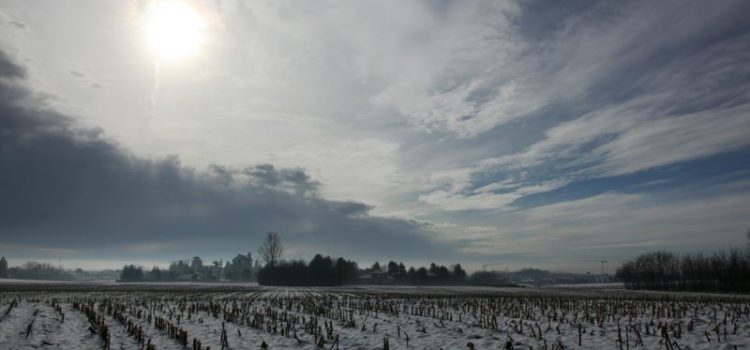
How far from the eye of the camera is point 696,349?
13.2 m

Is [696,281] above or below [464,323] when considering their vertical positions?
below

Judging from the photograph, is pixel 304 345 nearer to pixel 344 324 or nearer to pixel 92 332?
pixel 344 324

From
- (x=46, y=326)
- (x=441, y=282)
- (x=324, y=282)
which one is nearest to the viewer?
(x=46, y=326)

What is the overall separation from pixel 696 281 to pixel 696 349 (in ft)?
462

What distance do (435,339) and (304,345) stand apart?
5.11 m

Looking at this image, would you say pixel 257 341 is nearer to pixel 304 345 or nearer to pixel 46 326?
pixel 304 345

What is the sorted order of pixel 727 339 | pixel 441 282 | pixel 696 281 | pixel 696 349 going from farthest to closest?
pixel 441 282
pixel 696 281
pixel 727 339
pixel 696 349

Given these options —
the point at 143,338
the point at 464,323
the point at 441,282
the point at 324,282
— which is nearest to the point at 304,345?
the point at 143,338

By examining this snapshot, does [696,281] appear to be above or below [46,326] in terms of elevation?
below

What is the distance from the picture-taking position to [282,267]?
137 m

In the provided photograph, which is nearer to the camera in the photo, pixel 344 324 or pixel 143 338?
pixel 143 338

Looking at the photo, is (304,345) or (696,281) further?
(696,281)

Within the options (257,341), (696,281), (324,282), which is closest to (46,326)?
(257,341)

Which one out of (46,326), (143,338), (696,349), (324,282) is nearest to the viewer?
(696,349)
